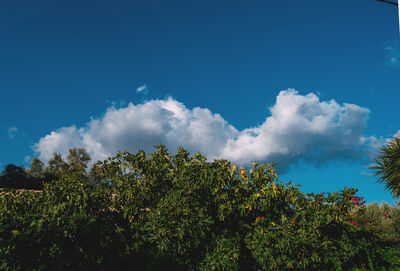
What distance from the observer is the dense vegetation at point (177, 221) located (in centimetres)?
609

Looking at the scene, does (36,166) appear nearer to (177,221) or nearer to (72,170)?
(72,170)

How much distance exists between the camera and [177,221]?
21.7 ft

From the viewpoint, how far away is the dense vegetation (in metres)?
6.09

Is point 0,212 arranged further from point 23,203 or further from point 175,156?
point 175,156

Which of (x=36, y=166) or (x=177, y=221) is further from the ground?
(x=36, y=166)

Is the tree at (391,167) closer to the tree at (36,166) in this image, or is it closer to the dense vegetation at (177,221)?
the dense vegetation at (177,221)

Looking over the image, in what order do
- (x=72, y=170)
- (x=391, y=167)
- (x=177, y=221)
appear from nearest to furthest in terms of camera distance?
(x=177, y=221) → (x=391, y=167) → (x=72, y=170)

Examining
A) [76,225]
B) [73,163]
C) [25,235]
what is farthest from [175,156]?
[73,163]

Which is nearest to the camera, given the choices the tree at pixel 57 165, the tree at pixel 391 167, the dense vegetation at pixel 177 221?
the dense vegetation at pixel 177 221

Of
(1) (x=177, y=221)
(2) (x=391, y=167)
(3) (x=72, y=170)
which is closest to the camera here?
(1) (x=177, y=221)

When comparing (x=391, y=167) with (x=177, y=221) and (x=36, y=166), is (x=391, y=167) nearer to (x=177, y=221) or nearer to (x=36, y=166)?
(x=177, y=221)

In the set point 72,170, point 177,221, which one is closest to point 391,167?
point 177,221

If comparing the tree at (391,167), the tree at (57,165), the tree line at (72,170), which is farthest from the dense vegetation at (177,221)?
the tree at (57,165)

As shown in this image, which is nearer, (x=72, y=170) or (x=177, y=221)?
(x=177, y=221)
